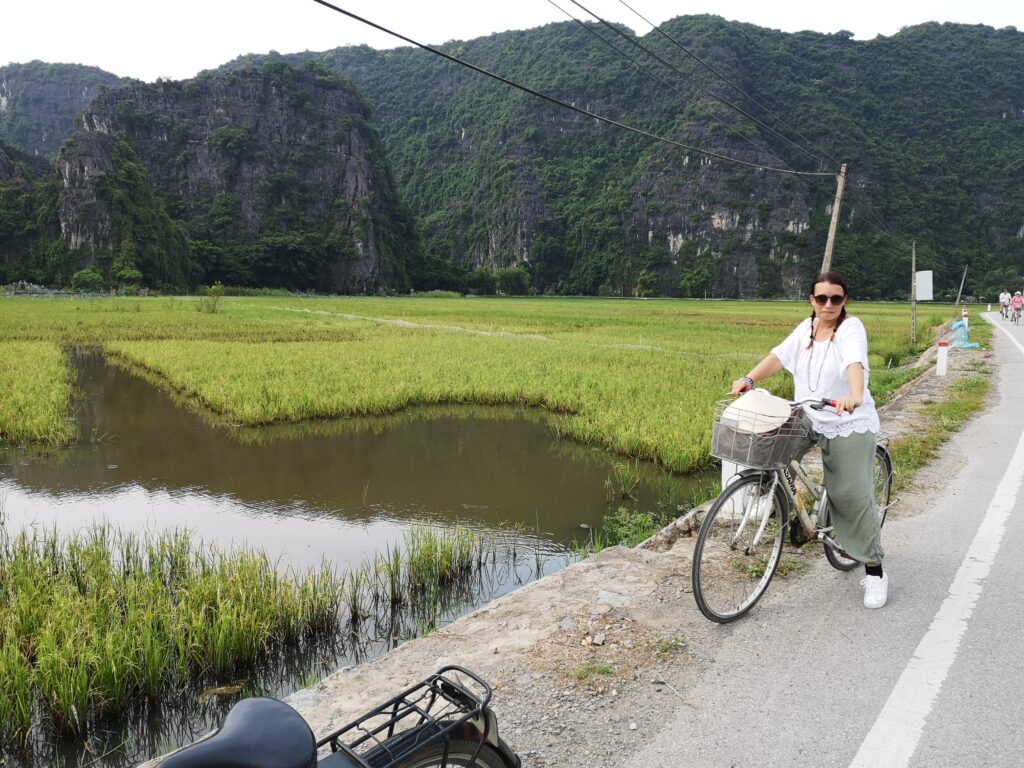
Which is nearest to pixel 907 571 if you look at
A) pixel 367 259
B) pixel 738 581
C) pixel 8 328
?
pixel 738 581

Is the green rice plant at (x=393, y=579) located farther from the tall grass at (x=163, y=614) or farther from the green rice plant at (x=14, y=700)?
the green rice plant at (x=14, y=700)

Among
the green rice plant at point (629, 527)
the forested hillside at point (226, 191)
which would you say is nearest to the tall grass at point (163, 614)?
the green rice plant at point (629, 527)

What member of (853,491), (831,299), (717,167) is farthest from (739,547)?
(717,167)

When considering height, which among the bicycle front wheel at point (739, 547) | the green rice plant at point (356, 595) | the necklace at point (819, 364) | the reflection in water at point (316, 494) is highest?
the necklace at point (819, 364)

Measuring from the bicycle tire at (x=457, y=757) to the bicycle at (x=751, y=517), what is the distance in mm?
1543

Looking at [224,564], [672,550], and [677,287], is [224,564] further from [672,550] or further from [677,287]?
[677,287]

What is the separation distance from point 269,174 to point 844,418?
113878 millimetres

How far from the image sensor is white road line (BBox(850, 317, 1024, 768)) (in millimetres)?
2191

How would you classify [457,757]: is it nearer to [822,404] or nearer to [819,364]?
[822,404]

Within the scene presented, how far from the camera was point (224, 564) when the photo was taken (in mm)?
4094

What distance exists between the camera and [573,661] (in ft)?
9.21

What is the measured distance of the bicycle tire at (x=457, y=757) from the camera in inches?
61.0

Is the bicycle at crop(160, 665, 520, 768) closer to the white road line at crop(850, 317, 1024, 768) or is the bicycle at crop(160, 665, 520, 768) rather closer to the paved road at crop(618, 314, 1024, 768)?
the paved road at crop(618, 314, 1024, 768)

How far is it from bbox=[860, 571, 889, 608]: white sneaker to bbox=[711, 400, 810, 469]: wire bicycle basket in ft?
2.69
